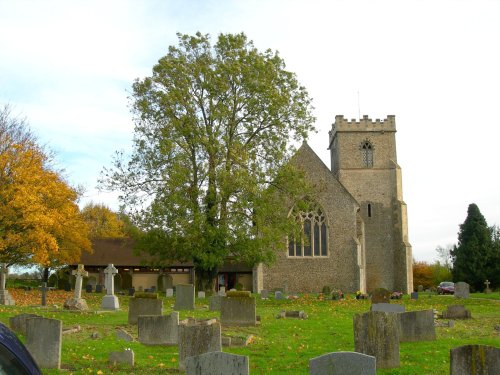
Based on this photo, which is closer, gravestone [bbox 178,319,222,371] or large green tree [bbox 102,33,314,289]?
gravestone [bbox 178,319,222,371]

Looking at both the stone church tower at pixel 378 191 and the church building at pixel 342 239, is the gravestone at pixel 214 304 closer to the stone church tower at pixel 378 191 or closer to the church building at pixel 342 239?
the church building at pixel 342 239

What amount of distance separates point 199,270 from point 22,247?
28.1 ft

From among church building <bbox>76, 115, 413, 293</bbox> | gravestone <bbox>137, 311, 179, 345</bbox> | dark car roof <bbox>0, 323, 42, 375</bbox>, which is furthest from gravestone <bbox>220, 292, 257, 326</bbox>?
church building <bbox>76, 115, 413, 293</bbox>

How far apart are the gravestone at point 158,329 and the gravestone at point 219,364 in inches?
216

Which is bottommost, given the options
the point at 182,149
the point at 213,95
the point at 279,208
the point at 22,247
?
the point at 22,247

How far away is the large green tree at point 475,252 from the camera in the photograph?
4012 centimetres

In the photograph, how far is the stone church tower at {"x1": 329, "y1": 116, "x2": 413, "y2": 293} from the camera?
38125mm

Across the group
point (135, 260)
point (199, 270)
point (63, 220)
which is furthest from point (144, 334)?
point (135, 260)

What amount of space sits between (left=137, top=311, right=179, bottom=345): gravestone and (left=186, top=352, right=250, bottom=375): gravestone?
550cm

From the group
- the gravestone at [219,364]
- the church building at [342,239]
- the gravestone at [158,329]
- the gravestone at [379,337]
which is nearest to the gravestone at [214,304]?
the gravestone at [158,329]

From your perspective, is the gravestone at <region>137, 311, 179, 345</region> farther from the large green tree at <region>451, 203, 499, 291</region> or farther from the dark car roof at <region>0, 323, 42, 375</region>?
the large green tree at <region>451, 203, 499, 291</region>

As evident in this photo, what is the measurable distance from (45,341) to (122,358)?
118 centimetres

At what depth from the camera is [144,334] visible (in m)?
11.5

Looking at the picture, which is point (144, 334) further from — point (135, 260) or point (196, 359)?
point (135, 260)
